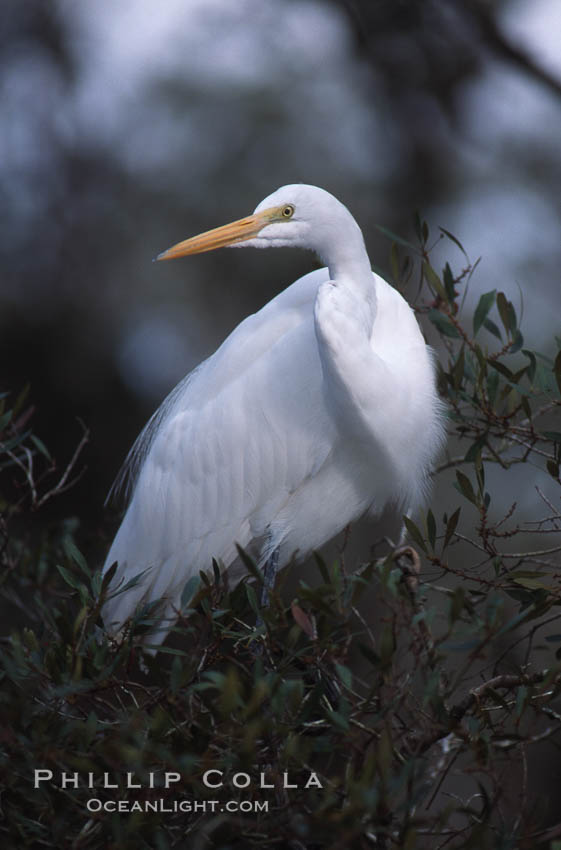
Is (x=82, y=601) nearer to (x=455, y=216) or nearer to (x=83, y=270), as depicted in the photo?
(x=455, y=216)

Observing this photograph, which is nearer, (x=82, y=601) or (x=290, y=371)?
(x=82, y=601)

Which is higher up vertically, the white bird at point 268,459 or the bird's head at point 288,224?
the bird's head at point 288,224

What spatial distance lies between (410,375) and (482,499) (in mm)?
676

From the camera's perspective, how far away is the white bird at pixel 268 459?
2.55 m

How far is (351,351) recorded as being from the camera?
2.17m

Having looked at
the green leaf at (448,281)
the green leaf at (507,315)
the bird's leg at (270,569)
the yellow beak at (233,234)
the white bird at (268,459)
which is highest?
the yellow beak at (233,234)

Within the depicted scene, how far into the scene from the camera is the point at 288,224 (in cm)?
225

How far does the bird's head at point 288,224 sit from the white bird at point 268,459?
323mm

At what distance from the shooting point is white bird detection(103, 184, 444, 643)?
2549mm

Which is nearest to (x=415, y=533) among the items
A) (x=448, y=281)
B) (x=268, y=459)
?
(x=448, y=281)

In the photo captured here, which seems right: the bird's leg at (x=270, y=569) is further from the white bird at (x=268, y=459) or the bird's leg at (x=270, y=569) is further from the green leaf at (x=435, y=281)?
the green leaf at (x=435, y=281)

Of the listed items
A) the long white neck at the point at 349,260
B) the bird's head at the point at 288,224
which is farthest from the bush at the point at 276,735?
the bird's head at the point at 288,224

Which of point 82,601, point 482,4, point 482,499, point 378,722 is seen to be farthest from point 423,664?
point 482,4

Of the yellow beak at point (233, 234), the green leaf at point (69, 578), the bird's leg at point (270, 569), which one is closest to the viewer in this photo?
the green leaf at point (69, 578)
